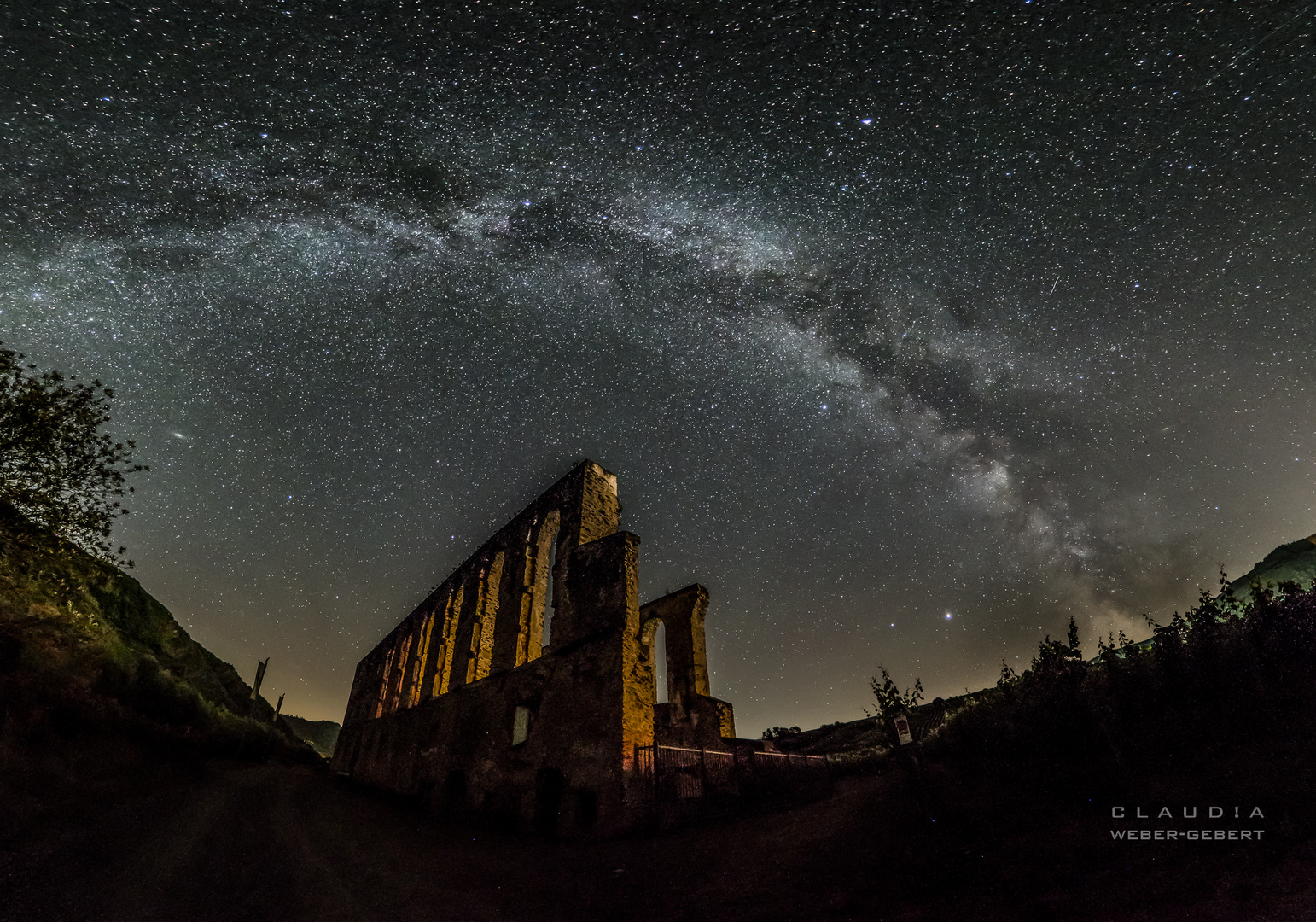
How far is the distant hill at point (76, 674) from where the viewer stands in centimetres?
1163

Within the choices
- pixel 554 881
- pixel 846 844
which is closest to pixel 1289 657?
pixel 846 844

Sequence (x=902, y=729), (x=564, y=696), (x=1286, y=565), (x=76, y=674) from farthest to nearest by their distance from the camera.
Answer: (x=1286, y=565) → (x=76, y=674) → (x=564, y=696) → (x=902, y=729)

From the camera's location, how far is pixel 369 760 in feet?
77.0

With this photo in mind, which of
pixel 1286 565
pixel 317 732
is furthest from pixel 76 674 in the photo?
pixel 317 732

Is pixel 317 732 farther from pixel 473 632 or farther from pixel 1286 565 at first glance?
pixel 1286 565

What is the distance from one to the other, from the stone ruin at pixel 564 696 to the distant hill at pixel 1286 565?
34228 mm

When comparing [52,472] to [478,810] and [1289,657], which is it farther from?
[1289,657]

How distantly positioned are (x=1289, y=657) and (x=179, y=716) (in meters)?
28.7

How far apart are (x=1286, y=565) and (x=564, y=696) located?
44243mm

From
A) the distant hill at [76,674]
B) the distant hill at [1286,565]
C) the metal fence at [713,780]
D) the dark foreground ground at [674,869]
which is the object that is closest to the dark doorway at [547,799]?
Result: the dark foreground ground at [674,869]

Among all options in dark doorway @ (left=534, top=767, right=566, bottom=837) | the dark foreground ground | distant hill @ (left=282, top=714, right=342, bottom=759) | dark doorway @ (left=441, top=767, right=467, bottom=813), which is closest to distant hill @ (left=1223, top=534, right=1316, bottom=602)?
the dark foreground ground

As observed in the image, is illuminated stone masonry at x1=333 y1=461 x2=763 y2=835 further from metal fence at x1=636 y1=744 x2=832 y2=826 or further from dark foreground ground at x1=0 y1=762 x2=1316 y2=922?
dark foreground ground at x1=0 y1=762 x2=1316 y2=922

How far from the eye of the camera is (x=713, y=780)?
11.4 metres

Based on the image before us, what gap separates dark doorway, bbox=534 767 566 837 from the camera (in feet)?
39.3
